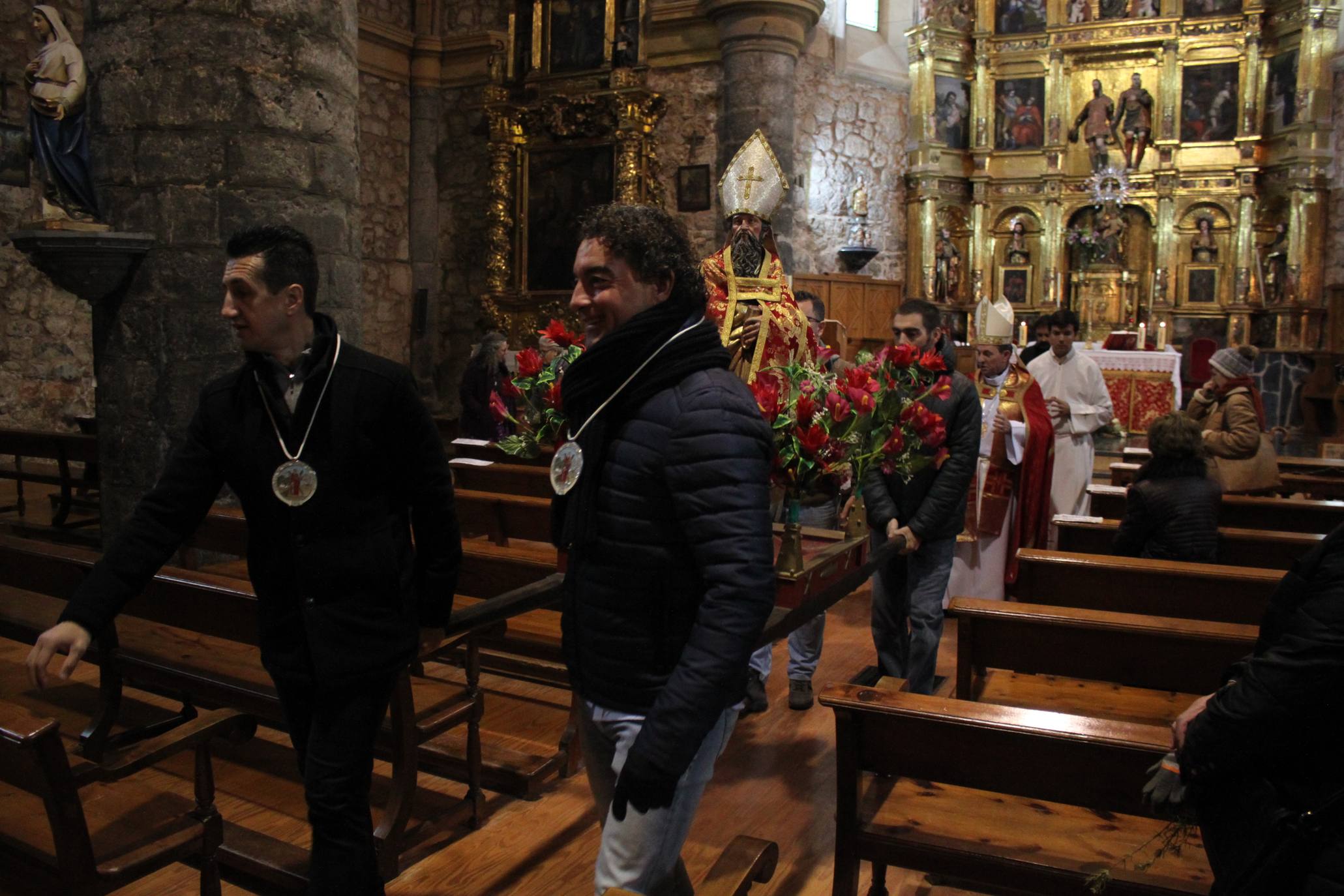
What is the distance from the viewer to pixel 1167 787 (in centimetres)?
177

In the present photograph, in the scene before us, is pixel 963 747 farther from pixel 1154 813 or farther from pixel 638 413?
pixel 638 413

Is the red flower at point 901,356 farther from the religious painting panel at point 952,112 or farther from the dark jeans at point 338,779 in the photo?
the religious painting panel at point 952,112

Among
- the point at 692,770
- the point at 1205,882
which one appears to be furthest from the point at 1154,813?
the point at 692,770

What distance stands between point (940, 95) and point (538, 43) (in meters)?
5.74

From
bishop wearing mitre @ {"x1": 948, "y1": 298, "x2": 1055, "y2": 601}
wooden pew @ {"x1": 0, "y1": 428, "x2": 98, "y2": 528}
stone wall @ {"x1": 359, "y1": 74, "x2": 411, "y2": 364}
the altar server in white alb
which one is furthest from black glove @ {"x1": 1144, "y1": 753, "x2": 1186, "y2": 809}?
stone wall @ {"x1": 359, "y1": 74, "x2": 411, "y2": 364}

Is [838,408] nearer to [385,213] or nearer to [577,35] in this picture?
[577,35]

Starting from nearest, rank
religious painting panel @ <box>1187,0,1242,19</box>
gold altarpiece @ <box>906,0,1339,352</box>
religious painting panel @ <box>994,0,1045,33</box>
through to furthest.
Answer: gold altarpiece @ <box>906,0,1339,352</box>, religious painting panel @ <box>1187,0,1242,19</box>, religious painting panel @ <box>994,0,1045,33</box>

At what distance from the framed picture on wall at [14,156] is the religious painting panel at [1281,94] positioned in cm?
1548

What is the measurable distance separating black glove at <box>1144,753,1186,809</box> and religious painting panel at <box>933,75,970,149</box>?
13938 mm

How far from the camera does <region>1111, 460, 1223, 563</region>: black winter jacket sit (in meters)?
4.14

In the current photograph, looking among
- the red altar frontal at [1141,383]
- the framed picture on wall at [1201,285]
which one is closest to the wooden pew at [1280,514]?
the red altar frontal at [1141,383]

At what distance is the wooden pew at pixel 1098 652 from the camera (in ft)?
9.78

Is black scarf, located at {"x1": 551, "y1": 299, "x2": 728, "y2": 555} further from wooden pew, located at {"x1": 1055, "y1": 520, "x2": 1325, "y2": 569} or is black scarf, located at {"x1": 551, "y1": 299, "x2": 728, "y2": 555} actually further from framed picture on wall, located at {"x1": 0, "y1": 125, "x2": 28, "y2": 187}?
framed picture on wall, located at {"x1": 0, "y1": 125, "x2": 28, "y2": 187}

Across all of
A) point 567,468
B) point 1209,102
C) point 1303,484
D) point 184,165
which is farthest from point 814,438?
point 1209,102
